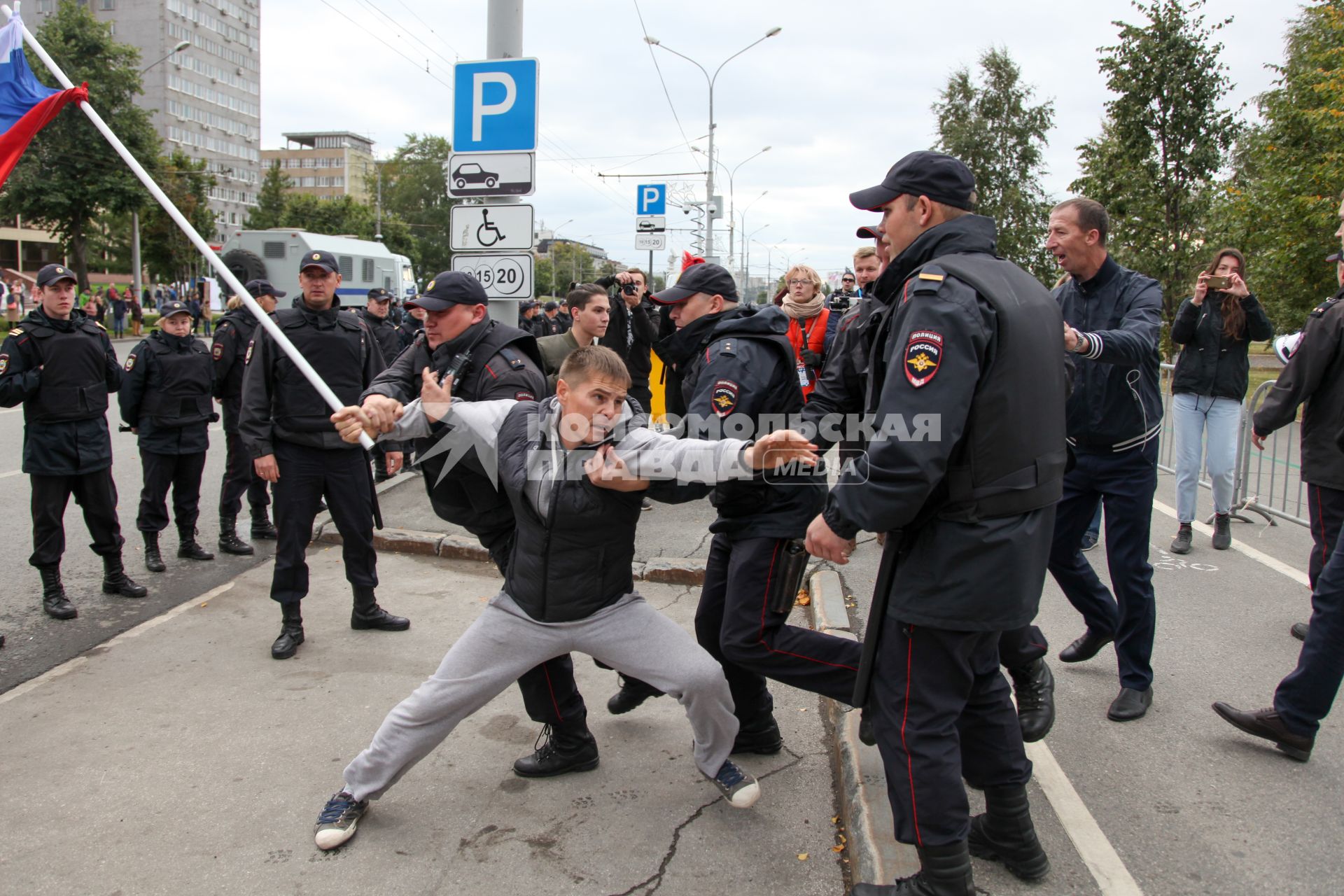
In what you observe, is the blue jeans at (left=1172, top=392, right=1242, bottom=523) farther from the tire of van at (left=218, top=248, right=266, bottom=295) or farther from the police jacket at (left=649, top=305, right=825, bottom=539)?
the tire of van at (left=218, top=248, right=266, bottom=295)

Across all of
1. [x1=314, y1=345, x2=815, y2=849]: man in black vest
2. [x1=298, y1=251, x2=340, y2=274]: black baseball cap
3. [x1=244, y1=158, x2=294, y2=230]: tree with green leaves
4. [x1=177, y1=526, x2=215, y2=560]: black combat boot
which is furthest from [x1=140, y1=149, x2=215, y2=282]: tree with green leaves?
[x1=314, y1=345, x2=815, y2=849]: man in black vest

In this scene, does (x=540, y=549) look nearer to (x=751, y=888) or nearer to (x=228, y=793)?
(x=751, y=888)

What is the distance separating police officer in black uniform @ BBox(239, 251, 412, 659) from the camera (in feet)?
16.2

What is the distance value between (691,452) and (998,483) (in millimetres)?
921

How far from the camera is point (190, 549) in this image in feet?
21.4

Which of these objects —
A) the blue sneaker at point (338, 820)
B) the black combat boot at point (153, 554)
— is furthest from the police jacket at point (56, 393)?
the blue sneaker at point (338, 820)

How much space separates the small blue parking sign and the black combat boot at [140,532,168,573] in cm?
351

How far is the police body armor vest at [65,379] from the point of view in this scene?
538 cm

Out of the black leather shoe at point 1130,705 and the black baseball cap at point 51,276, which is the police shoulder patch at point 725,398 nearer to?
the black leather shoe at point 1130,705

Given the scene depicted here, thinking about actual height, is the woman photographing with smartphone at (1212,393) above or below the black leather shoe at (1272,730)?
above


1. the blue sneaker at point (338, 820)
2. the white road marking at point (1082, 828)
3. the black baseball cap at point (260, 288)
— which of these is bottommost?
the blue sneaker at point (338, 820)

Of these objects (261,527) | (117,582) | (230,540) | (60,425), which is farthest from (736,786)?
(261,527)

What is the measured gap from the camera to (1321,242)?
17.2 metres

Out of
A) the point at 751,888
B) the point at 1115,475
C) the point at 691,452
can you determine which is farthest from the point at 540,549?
the point at 1115,475
